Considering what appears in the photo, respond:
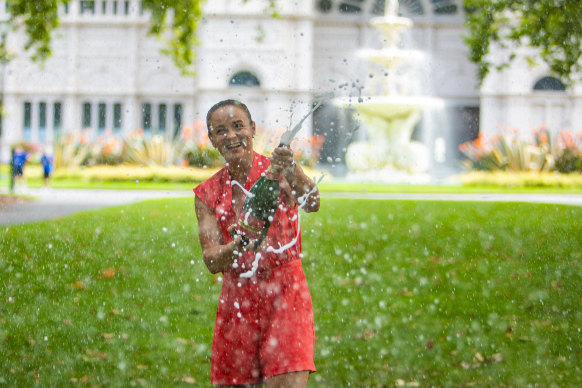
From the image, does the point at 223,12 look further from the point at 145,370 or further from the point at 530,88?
the point at 145,370

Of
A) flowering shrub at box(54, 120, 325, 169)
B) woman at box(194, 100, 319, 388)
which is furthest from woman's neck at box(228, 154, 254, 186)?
flowering shrub at box(54, 120, 325, 169)

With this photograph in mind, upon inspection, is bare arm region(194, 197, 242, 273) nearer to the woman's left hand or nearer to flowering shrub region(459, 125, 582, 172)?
the woman's left hand

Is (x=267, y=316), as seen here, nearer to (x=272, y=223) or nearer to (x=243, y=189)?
(x=272, y=223)

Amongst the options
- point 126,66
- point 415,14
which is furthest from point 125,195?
point 415,14

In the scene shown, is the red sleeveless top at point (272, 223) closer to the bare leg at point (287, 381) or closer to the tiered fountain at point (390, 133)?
the bare leg at point (287, 381)

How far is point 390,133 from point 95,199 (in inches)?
298

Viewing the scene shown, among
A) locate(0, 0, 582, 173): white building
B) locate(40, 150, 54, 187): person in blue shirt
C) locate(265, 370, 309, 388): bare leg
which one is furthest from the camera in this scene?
locate(0, 0, 582, 173): white building

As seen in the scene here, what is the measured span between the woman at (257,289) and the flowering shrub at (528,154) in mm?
17333

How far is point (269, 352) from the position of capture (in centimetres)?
247

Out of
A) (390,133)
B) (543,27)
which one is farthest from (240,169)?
(390,133)

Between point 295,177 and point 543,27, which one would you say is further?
point 543,27

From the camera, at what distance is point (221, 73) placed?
32062 mm

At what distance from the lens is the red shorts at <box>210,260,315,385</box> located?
2.47m

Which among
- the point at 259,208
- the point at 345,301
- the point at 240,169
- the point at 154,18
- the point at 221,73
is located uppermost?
the point at 221,73
